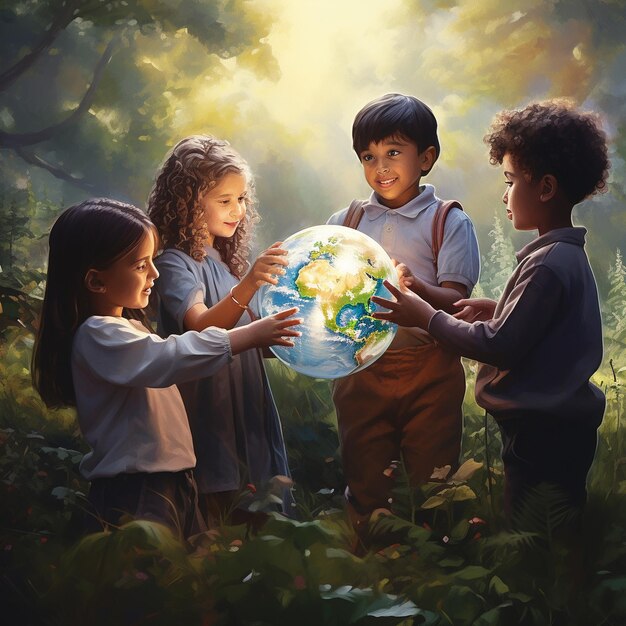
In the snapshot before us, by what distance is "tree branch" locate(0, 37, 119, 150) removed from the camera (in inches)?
172

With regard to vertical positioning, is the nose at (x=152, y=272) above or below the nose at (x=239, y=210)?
below

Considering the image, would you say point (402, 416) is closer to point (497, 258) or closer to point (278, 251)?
point (278, 251)

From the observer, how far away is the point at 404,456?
3.73 metres

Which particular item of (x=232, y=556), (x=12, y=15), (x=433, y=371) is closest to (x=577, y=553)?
(x=433, y=371)

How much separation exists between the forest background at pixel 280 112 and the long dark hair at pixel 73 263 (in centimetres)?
68

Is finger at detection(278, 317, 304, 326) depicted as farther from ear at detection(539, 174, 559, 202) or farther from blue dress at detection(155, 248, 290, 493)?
ear at detection(539, 174, 559, 202)

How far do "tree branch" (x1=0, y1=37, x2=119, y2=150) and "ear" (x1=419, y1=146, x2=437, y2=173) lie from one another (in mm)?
1555

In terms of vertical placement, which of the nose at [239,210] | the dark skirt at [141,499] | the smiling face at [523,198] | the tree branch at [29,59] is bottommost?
the dark skirt at [141,499]

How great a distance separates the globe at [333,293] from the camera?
3.26m

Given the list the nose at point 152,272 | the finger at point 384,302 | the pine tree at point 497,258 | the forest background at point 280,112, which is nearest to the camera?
the finger at point 384,302

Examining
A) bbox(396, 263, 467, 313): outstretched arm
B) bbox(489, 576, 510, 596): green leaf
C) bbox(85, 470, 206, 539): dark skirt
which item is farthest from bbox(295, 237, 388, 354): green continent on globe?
bbox(489, 576, 510, 596): green leaf

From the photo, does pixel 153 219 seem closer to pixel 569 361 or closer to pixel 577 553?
pixel 569 361

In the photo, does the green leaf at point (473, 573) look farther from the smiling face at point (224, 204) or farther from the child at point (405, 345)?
the smiling face at point (224, 204)

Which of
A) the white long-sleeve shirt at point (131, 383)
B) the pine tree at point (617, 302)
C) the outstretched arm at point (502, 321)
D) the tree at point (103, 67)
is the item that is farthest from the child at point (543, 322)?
the tree at point (103, 67)
